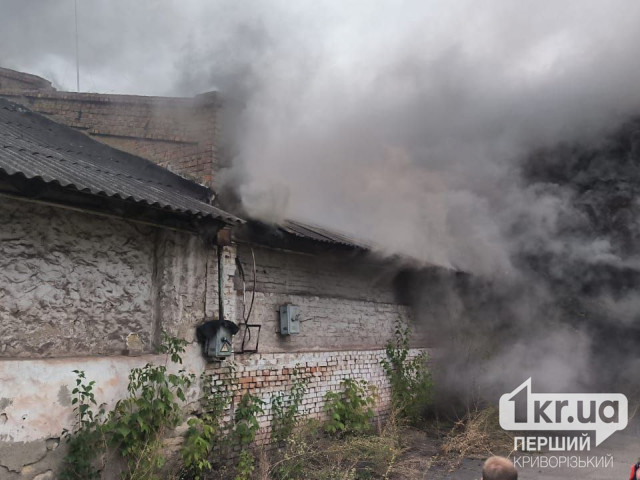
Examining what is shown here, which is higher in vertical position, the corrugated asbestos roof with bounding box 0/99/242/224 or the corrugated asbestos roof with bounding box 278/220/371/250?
the corrugated asbestos roof with bounding box 0/99/242/224

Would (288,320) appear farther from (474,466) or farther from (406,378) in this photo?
(406,378)

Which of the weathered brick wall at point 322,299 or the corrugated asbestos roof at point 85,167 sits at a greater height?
the corrugated asbestos roof at point 85,167

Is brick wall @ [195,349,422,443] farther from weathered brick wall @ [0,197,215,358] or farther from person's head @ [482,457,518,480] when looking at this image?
person's head @ [482,457,518,480]

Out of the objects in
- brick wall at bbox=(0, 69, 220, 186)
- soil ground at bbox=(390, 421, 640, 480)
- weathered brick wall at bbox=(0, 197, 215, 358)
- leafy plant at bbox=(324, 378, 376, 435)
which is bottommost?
soil ground at bbox=(390, 421, 640, 480)

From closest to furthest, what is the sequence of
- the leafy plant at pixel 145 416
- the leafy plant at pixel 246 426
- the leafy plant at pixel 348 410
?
1. the leafy plant at pixel 145 416
2. the leafy plant at pixel 246 426
3. the leafy plant at pixel 348 410

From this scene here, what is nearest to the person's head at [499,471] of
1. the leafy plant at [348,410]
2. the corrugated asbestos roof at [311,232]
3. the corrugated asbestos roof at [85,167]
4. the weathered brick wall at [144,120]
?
the corrugated asbestos roof at [85,167]

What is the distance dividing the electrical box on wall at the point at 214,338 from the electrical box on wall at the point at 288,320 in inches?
46.7

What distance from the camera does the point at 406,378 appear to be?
350 inches

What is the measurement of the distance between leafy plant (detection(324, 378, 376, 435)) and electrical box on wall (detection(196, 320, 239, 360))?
2140 mm

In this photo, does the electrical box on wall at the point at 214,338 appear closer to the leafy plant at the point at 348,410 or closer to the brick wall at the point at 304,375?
the brick wall at the point at 304,375

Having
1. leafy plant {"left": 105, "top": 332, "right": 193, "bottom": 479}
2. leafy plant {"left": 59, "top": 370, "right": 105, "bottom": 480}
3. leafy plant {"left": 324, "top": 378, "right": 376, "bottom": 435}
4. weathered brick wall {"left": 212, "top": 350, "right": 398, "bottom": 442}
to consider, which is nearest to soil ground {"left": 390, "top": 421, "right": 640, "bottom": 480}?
leafy plant {"left": 324, "top": 378, "right": 376, "bottom": 435}

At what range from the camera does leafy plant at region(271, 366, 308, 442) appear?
6.40 metres

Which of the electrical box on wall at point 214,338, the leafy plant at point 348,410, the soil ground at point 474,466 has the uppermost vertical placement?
the electrical box on wall at point 214,338

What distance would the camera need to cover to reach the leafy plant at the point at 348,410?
282 inches
